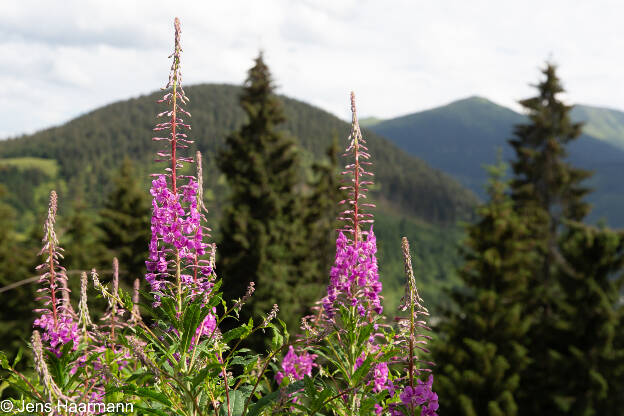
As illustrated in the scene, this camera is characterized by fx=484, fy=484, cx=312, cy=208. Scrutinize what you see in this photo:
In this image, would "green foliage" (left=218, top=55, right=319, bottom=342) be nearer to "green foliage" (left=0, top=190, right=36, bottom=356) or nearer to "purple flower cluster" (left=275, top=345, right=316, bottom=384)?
"green foliage" (left=0, top=190, right=36, bottom=356)

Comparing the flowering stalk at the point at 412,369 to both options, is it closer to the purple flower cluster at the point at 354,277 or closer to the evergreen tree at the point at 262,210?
the purple flower cluster at the point at 354,277

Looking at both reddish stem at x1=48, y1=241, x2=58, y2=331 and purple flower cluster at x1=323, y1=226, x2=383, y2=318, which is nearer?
reddish stem at x1=48, y1=241, x2=58, y2=331

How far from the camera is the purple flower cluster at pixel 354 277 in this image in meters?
3.21

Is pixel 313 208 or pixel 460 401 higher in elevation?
pixel 313 208

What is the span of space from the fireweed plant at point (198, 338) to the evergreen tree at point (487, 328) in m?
16.4

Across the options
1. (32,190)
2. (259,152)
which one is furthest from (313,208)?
(32,190)

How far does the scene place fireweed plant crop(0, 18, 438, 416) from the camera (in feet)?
7.04

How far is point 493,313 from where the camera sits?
19172 mm

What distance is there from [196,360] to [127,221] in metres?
33.1

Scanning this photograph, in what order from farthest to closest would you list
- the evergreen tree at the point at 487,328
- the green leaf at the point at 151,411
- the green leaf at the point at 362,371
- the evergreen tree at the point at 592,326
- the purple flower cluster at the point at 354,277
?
the evergreen tree at the point at 592,326 → the evergreen tree at the point at 487,328 → the purple flower cluster at the point at 354,277 → the green leaf at the point at 362,371 → the green leaf at the point at 151,411

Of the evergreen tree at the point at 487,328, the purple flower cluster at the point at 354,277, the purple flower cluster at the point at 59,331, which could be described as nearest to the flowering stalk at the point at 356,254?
the purple flower cluster at the point at 354,277

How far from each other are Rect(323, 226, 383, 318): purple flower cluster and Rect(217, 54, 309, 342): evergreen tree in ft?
77.5

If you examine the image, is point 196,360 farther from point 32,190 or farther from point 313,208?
point 32,190

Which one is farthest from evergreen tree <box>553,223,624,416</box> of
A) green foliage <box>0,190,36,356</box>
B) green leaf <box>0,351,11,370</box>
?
green foliage <box>0,190,36,356</box>
